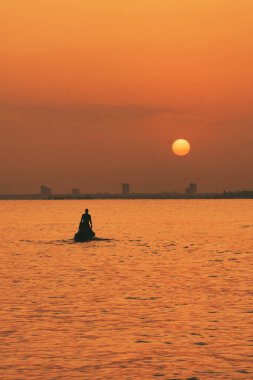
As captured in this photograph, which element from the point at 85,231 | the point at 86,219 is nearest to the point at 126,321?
the point at 86,219

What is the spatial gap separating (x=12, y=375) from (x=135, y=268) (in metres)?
27.8

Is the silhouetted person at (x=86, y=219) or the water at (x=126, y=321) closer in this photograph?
the water at (x=126, y=321)

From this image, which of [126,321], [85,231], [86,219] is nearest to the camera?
[126,321]

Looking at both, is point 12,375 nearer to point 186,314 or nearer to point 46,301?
point 186,314

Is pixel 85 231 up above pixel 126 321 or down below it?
above

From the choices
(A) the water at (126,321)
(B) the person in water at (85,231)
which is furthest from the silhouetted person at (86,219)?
(A) the water at (126,321)

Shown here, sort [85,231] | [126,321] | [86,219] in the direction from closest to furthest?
[126,321]
[86,219]
[85,231]

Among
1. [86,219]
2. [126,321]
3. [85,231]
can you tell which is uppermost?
[86,219]

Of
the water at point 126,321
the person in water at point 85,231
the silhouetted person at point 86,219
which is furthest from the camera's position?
the person in water at point 85,231

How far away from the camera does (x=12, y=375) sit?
17.3 m

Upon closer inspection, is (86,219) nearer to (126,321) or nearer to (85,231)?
(85,231)

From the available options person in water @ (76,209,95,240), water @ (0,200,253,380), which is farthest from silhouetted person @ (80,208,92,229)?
water @ (0,200,253,380)

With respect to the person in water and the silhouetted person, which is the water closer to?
the silhouetted person

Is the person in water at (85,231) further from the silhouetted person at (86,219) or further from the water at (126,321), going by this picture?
the water at (126,321)
